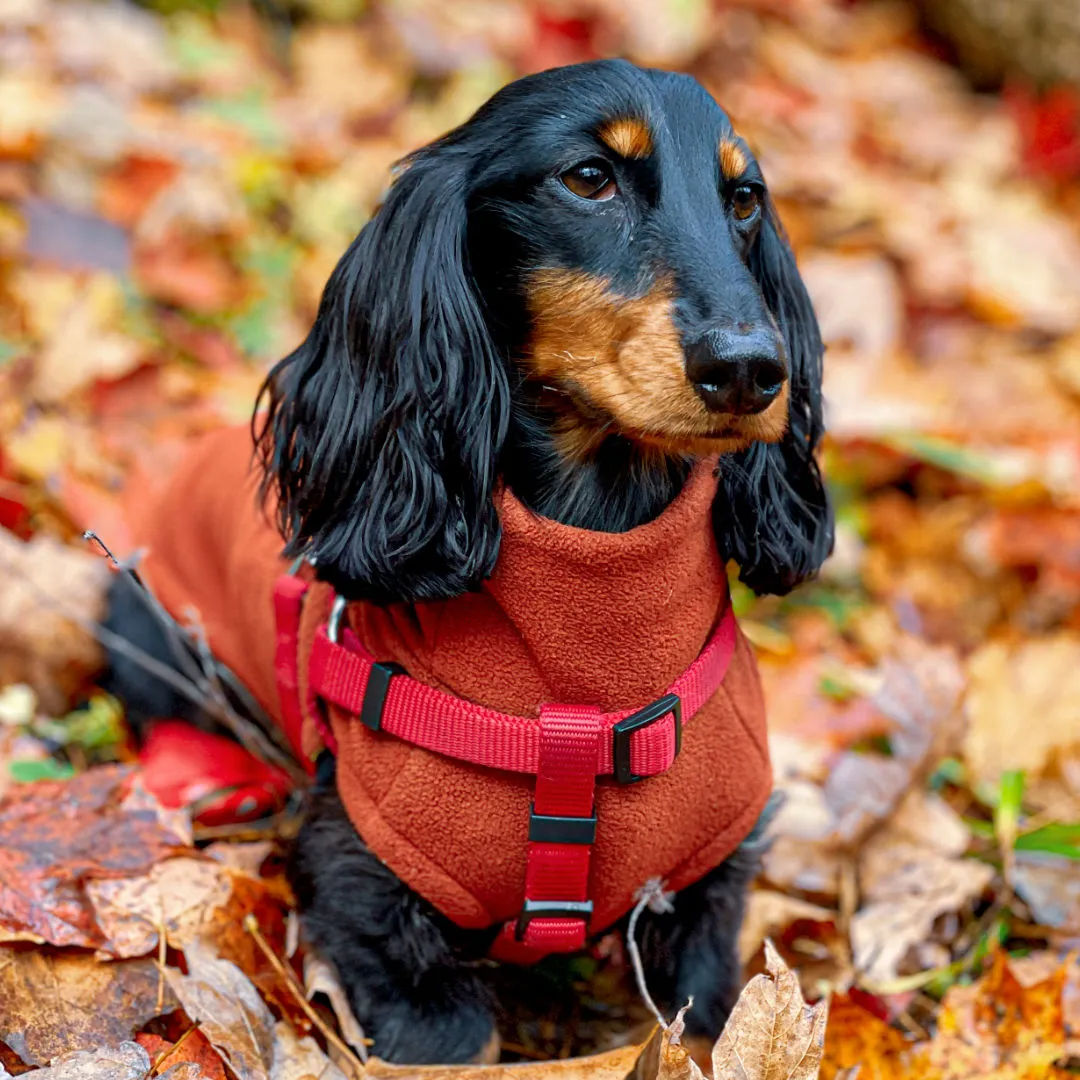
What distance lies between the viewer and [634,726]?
1.94m

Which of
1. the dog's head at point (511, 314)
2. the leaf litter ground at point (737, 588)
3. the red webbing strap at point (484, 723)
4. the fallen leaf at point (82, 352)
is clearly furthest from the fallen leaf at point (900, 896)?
the fallen leaf at point (82, 352)

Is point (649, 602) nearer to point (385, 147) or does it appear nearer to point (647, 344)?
point (647, 344)

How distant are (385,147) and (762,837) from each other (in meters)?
3.88

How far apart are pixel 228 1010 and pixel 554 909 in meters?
0.54

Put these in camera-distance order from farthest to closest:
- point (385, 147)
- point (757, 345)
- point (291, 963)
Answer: point (385, 147), point (291, 963), point (757, 345)

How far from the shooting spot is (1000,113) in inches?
255

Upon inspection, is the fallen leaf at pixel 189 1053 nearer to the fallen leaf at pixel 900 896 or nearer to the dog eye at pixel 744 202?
the fallen leaf at pixel 900 896

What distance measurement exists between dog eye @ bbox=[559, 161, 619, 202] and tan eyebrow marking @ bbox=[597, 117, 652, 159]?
3 centimetres

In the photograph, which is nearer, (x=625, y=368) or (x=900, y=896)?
(x=625, y=368)

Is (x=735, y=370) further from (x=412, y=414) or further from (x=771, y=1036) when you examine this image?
(x=771, y=1036)

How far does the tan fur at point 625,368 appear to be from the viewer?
5.86ft

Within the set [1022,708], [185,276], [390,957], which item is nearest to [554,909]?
[390,957]

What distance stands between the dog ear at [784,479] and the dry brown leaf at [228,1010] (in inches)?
42.8

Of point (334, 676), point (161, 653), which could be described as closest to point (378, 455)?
point (334, 676)
